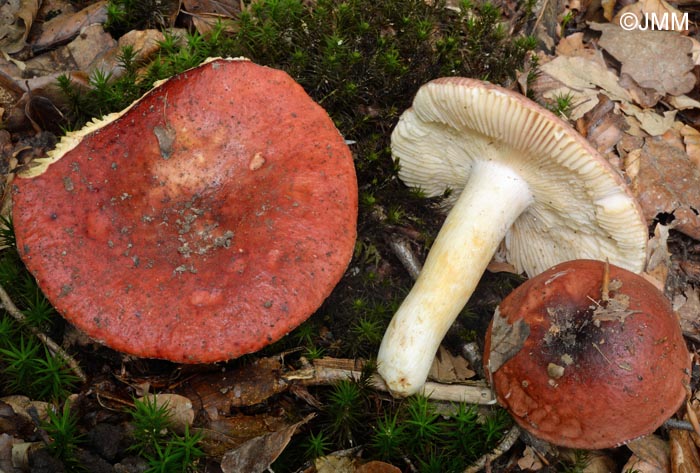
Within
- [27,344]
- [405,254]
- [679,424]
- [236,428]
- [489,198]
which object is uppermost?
[489,198]

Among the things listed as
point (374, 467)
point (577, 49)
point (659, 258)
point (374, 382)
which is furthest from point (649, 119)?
point (374, 467)

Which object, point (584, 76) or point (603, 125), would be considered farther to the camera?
point (584, 76)

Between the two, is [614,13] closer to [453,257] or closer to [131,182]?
[453,257]

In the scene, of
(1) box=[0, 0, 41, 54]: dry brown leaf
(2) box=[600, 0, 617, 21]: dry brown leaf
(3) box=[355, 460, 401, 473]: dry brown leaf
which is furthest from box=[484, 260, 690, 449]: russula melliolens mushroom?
(1) box=[0, 0, 41, 54]: dry brown leaf

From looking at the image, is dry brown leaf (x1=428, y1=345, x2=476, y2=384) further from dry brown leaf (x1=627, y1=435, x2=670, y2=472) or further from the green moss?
the green moss

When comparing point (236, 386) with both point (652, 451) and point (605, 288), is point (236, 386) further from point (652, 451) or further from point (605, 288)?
point (652, 451)

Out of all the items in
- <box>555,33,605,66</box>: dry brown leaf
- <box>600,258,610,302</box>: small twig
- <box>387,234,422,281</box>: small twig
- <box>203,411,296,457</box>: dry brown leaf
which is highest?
<box>555,33,605,66</box>: dry brown leaf

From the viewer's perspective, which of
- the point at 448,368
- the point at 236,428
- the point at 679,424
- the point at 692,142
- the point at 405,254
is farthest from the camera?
the point at 692,142

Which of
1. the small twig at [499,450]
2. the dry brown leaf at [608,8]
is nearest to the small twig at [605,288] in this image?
the small twig at [499,450]
